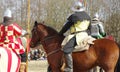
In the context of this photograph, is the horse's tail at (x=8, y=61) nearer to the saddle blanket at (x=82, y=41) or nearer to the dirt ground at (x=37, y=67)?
the saddle blanket at (x=82, y=41)

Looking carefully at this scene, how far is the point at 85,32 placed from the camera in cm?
955

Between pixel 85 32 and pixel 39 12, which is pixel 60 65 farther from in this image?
pixel 39 12

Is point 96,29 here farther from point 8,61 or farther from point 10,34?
point 8,61

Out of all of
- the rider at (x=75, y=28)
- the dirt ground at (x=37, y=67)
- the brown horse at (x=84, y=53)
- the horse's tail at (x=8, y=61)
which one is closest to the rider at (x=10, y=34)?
the horse's tail at (x=8, y=61)

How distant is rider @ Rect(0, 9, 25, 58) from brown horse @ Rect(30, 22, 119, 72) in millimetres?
3723

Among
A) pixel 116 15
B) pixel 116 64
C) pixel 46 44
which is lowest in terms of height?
pixel 116 64

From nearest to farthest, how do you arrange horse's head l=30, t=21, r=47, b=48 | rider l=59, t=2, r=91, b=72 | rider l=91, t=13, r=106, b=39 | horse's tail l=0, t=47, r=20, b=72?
horse's tail l=0, t=47, r=20, b=72 → rider l=59, t=2, r=91, b=72 → horse's head l=30, t=21, r=47, b=48 → rider l=91, t=13, r=106, b=39

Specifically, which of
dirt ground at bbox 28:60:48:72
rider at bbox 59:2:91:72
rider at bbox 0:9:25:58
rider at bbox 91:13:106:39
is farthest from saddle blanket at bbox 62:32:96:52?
dirt ground at bbox 28:60:48:72

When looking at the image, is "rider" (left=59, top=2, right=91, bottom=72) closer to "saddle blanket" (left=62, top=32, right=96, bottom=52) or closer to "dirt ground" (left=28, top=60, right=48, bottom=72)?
"saddle blanket" (left=62, top=32, right=96, bottom=52)

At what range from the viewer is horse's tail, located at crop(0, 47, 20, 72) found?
15.2 ft

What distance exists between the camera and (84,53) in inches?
368

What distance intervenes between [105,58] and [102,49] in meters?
0.24

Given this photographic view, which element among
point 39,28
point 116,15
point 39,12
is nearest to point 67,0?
point 39,12

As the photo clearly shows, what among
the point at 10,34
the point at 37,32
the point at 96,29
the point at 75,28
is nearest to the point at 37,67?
the point at 96,29
